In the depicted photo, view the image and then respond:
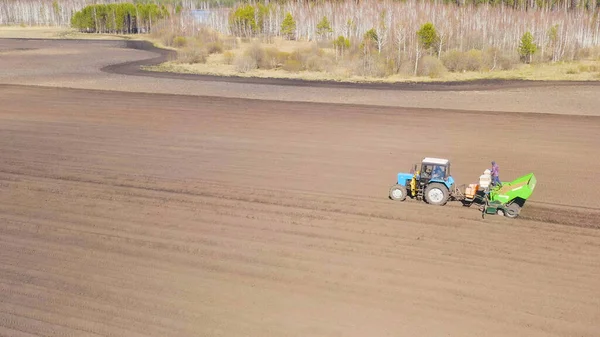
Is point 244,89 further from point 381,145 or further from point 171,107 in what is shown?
point 381,145

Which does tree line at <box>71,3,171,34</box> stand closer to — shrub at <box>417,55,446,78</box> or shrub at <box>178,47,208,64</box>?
shrub at <box>178,47,208,64</box>

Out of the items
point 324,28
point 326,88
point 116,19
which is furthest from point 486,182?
point 116,19

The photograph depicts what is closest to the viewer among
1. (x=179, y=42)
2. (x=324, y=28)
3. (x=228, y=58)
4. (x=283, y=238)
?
(x=283, y=238)

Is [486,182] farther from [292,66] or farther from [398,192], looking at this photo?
[292,66]

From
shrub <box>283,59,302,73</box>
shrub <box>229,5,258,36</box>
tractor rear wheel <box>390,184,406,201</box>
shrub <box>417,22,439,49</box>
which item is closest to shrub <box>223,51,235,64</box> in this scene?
shrub <box>283,59,302,73</box>

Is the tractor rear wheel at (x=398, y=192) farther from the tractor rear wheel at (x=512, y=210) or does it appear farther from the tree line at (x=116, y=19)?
the tree line at (x=116, y=19)

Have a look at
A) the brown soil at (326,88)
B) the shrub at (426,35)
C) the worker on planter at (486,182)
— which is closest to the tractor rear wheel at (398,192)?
the worker on planter at (486,182)
